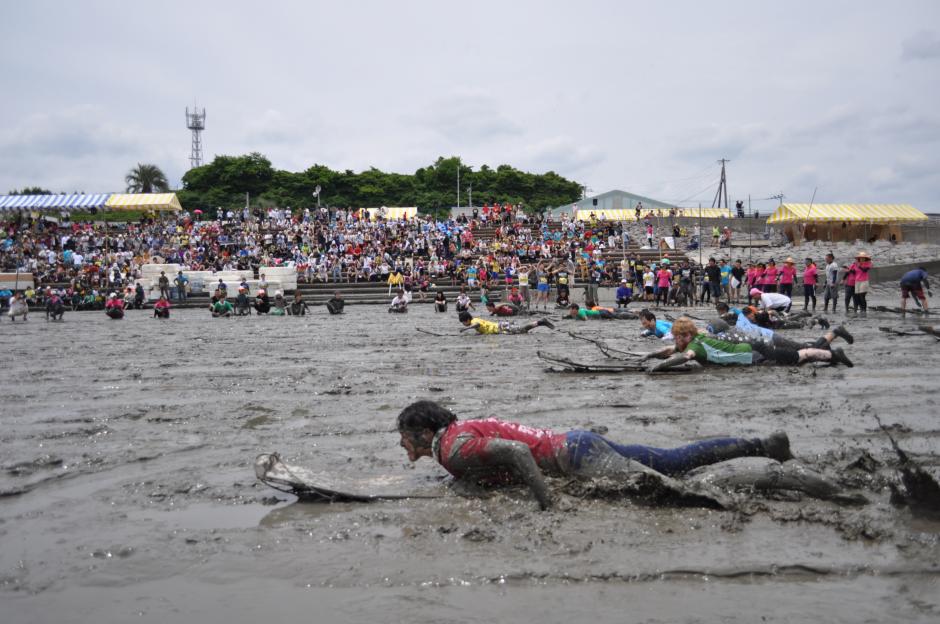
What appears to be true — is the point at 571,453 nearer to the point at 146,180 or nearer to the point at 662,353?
the point at 662,353

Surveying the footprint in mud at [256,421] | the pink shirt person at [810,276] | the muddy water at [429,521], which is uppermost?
the pink shirt person at [810,276]

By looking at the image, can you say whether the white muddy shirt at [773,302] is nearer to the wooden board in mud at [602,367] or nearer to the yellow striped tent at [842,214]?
the wooden board in mud at [602,367]

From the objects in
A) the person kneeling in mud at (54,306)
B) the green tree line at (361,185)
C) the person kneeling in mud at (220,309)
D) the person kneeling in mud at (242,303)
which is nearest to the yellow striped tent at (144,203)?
the green tree line at (361,185)

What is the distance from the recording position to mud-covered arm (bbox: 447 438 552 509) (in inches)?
181

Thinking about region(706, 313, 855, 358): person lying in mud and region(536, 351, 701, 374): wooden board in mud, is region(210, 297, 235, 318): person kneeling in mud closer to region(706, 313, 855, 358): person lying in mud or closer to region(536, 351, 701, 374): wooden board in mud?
region(536, 351, 701, 374): wooden board in mud

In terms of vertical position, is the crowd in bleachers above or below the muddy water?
above

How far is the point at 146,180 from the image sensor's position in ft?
223

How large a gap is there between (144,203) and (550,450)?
4574 cm

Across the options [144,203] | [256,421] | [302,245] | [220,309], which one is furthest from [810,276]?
[144,203]

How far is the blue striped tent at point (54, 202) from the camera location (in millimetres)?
43219

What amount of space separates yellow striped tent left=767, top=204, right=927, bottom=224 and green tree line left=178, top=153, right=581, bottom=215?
87.5 ft

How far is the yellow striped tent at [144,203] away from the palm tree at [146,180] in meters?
22.9


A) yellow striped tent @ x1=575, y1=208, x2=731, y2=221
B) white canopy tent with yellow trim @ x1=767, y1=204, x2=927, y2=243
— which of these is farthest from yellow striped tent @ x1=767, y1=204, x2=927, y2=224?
yellow striped tent @ x1=575, y1=208, x2=731, y2=221

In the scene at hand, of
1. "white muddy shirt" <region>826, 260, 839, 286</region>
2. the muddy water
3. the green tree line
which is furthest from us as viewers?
the green tree line
